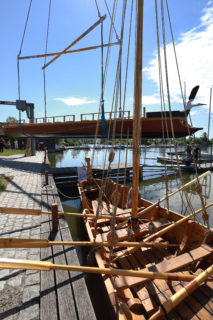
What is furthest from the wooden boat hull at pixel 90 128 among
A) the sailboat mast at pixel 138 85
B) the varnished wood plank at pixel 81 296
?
the varnished wood plank at pixel 81 296

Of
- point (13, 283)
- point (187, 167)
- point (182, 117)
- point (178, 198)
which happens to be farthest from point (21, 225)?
point (187, 167)

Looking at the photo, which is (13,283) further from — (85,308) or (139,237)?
(139,237)

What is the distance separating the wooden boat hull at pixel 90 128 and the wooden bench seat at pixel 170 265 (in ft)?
29.6

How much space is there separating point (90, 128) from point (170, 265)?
16756 mm

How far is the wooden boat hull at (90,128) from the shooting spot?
15.7 metres

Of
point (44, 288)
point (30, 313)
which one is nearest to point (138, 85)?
point (44, 288)

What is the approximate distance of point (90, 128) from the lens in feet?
61.7

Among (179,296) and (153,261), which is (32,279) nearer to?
(179,296)

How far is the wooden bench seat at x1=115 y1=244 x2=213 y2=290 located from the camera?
2.83 metres

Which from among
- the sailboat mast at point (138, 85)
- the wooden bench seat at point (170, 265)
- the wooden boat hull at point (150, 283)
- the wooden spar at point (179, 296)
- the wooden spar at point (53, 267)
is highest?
the sailboat mast at point (138, 85)

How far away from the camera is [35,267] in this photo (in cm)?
225

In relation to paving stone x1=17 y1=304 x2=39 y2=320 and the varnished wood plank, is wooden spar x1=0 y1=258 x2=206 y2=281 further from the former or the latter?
paving stone x1=17 y1=304 x2=39 y2=320

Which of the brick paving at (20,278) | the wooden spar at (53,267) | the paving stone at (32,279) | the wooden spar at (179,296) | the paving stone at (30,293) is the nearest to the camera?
the wooden spar at (53,267)

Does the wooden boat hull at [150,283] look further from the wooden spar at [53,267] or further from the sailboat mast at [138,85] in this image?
the sailboat mast at [138,85]
